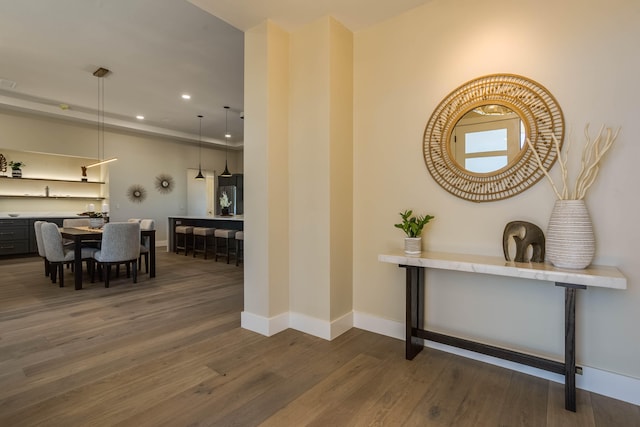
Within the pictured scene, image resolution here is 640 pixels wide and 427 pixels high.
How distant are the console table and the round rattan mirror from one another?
52cm

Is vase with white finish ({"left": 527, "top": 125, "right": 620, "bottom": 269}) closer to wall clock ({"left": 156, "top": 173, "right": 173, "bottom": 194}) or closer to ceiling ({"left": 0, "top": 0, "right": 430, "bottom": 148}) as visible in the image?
ceiling ({"left": 0, "top": 0, "right": 430, "bottom": 148})

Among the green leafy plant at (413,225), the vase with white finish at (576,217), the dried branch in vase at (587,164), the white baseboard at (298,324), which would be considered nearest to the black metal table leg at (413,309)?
the green leafy plant at (413,225)

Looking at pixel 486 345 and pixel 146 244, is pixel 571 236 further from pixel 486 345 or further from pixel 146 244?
pixel 146 244

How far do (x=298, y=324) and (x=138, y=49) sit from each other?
3.77 meters

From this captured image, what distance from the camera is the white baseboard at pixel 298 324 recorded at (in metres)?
2.58

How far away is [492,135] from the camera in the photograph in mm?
2168

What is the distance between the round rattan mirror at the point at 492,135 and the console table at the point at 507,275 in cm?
52

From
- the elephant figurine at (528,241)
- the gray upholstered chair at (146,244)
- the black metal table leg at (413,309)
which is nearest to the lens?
the elephant figurine at (528,241)

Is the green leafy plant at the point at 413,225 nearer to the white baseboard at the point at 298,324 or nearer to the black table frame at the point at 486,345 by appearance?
the black table frame at the point at 486,345

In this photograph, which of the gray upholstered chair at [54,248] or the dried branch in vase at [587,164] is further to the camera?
the gray upholstered chair at [54,248]

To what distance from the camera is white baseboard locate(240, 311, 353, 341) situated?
2582 millimetres

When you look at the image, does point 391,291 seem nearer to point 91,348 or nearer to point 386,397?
point 386,397

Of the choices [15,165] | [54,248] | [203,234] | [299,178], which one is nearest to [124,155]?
[15,165]

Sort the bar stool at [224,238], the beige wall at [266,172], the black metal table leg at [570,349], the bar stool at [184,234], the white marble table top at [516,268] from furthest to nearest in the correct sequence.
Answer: the bar stool at [184,234] < the bar stool at [224,238] < the beige wall at [266,172] < the black metal table leg at [570,349] < the white marble table top at [516,268]
